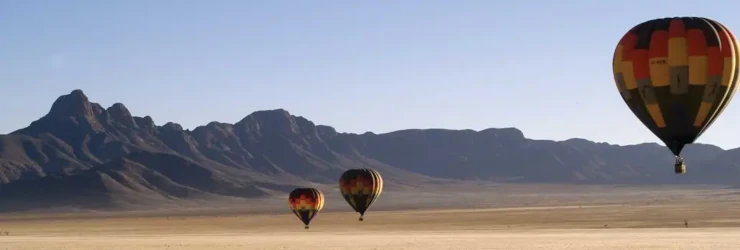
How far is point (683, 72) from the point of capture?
103ft

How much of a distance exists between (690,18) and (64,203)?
161 metres

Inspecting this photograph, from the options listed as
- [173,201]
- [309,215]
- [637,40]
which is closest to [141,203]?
[173,201]

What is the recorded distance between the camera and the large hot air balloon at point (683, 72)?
31.1 m

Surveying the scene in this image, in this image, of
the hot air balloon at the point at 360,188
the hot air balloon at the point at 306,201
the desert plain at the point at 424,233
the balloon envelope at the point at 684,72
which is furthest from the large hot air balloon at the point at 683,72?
the hot air balloon at the point at 306,201

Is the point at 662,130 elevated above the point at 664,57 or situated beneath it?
situated beneath

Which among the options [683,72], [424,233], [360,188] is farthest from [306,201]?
[683,72]

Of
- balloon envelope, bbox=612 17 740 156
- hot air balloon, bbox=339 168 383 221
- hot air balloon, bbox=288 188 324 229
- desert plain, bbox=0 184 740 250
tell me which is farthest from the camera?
hot air balloon, bbox=288 188 324 229

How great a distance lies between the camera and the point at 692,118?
1223 inches

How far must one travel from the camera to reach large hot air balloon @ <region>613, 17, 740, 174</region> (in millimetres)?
31141

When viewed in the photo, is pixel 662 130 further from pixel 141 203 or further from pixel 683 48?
pixel 141 203

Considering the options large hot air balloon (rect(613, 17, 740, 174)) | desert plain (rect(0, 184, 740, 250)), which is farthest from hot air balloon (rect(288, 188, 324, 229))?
large hot air balloon (rect(613, 17, 740, 174))

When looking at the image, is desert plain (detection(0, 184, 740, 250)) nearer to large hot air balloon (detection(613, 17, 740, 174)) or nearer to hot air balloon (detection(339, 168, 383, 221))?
hot air balloon (detection(339, 168, 383, 221))

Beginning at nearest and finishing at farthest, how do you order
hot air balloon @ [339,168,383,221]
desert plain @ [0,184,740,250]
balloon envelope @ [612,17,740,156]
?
balloon envelope @ [612,17,740,156] → desert plain @ [0,184,740,250] → hot air balloon @ [339,168,383,221]

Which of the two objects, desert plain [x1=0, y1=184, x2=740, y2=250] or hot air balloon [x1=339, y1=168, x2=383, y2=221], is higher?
hot air balloon [x1=339, y1=168, x2=383, y2=221]
